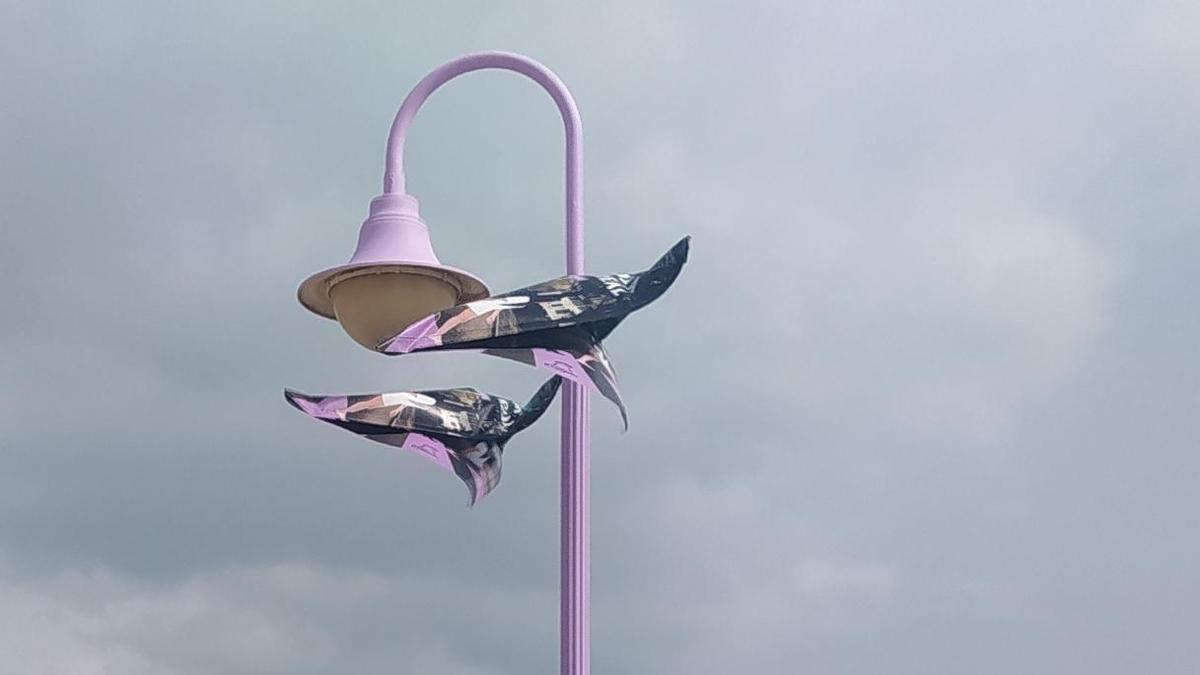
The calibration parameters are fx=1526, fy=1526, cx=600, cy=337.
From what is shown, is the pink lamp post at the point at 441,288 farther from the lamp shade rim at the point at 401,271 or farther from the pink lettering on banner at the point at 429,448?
the pink lettering on banner at the point at 429,448

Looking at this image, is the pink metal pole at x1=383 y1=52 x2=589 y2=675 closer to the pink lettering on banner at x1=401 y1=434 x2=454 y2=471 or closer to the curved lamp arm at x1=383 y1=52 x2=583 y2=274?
the curved lamp arm at x1=383 y1=52 x2=583 y2=274

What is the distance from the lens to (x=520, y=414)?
299 inches

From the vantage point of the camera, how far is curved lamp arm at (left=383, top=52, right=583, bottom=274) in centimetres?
688

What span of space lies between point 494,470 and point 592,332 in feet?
4.74

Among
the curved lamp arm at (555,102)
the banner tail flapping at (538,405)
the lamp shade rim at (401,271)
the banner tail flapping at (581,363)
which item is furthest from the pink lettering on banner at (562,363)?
the banner tail flapping at (538,405)

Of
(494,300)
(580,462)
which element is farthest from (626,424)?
(494,300)

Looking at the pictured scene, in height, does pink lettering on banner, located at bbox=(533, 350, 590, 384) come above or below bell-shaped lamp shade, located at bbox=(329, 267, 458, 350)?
below

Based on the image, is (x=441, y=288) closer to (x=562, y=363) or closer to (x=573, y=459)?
(x=562, y=363)

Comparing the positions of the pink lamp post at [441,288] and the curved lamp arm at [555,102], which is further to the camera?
the curved lamp arm at [555,102]

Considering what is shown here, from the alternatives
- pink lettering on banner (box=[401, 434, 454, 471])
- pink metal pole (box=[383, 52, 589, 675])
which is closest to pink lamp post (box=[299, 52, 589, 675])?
pink metal pole (box=[383, 52, 589, 675])

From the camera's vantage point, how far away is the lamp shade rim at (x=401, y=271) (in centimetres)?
686

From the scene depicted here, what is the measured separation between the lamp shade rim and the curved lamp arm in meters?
0.49

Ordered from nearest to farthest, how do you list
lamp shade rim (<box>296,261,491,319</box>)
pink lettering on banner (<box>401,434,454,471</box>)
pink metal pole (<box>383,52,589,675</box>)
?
pink metal pole (<box>383,52,589,675</box>) → lamp shade rim (<box>296,261,491,319</box>) → pink lettering on banner (<box>401,434,454,471</box>)

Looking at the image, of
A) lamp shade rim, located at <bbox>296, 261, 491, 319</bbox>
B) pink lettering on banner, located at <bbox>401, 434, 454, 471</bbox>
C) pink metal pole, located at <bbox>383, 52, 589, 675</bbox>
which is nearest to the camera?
pink metal pole, located at <bbox>383, 52, 589, 675</bbox>
